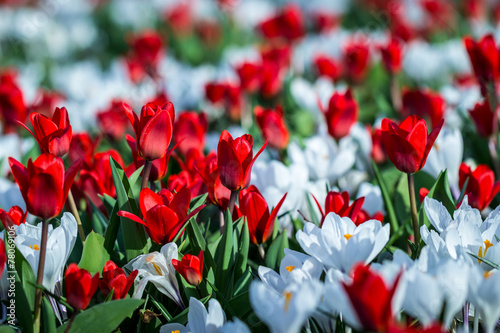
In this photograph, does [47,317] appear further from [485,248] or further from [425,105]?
[425,105]

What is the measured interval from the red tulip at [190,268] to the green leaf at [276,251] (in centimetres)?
20

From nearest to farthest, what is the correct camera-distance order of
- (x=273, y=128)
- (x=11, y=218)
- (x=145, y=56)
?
(x=11, y=218), (x=273, y=128), (x=145, y=56)

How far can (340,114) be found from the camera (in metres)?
1.83

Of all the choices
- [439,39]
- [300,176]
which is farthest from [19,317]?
[439,39]

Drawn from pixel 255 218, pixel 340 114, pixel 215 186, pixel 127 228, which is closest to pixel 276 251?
pixel 255 218

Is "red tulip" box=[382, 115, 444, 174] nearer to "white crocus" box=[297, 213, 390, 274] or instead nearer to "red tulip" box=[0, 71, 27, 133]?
"white crocus" box=[297, 213, 390, 274]

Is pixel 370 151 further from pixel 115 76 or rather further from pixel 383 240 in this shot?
pixel 115 76

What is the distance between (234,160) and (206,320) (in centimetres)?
31

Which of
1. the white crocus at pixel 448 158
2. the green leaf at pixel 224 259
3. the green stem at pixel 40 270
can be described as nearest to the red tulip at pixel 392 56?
the white crocus at pixel 448 158

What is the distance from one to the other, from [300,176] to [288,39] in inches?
75.5

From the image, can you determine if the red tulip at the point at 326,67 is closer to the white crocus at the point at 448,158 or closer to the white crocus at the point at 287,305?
the white crocus at the point at 448,158

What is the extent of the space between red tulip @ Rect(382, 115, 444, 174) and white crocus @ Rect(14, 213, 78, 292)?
2.12 feet

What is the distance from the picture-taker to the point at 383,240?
1.02 m

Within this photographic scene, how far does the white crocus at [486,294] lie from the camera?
0.84 meters
